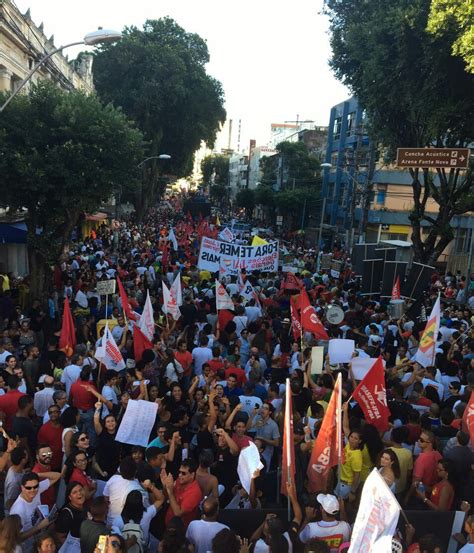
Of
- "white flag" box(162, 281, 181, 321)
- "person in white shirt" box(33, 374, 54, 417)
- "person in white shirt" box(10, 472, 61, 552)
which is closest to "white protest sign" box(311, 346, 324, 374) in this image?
"person in white shirt" box(33, 374, 54, 417)

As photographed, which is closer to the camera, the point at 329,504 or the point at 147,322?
the point at 329,504

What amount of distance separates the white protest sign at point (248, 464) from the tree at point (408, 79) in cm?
1384

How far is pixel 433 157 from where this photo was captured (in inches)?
596

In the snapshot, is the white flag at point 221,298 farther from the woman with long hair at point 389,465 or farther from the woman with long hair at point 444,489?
the woman with long hair at point 444,489

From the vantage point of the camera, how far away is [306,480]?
5891mm

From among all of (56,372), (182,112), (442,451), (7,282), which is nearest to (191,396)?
(56,372)

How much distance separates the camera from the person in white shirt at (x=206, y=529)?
4527 millimetres

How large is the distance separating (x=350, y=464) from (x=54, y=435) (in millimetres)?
3067

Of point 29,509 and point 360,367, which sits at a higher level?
point 360,367

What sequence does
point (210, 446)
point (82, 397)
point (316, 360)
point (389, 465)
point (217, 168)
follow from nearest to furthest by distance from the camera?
point (389, 465), point (210, 446), point (82, 397), point (316, 360), point (217, 168)

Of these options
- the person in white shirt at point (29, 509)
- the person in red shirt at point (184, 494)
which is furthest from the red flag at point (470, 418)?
the person in white shirt at point (29, 509)

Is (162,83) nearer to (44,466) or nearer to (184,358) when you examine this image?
(184,358)

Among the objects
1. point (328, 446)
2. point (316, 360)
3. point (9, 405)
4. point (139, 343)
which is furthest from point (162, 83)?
point (328, 446)

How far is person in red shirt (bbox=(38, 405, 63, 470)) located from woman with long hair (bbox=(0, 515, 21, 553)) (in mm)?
1771
